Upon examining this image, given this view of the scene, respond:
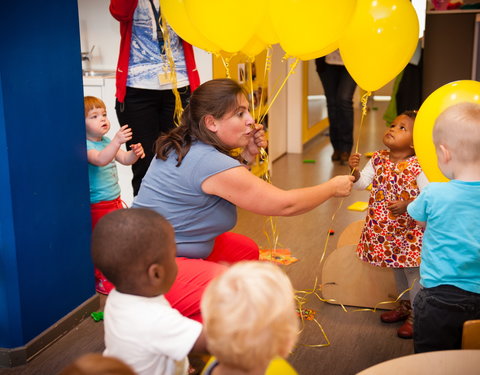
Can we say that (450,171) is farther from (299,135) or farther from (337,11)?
(299,135)

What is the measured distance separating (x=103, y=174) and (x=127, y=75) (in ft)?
1.90

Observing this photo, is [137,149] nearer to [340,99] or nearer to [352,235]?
[352,235]

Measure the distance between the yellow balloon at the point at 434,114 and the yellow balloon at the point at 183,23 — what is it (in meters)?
0.89

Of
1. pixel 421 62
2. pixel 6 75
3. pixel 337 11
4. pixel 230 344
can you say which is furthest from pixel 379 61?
pixel 421 62

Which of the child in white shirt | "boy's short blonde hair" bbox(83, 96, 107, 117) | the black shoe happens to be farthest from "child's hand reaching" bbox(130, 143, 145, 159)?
the black shoe

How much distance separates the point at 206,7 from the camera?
2225 millimetres

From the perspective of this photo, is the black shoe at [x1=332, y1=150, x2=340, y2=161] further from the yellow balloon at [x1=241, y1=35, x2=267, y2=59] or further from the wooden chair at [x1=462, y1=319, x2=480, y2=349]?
the wooden chair at [x1=462, y1=319, x2=480, y2=349]

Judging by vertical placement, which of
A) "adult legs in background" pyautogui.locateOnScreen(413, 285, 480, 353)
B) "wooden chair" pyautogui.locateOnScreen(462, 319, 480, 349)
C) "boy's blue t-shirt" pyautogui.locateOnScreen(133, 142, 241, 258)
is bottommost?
"adult legs in background" pyautogui.locateOnScreen(413, 285, 480, 353)

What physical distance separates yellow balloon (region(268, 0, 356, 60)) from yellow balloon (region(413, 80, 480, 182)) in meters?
0.42

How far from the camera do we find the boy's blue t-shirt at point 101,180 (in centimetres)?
293

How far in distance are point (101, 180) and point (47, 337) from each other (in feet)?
2.74

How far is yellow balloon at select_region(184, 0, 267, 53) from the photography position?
7.23ft

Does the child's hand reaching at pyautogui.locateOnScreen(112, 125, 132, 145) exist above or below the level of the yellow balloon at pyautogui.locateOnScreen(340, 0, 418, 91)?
below

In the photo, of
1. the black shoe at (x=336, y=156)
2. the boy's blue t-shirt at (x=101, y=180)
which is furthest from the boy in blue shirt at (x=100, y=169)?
the black shoe at (x=336, y=156)
